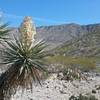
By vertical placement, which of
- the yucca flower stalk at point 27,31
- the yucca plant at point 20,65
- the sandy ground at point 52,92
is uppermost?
the yucca flower stalk at point 27,31

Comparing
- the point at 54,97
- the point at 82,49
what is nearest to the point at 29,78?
the point at 54,97

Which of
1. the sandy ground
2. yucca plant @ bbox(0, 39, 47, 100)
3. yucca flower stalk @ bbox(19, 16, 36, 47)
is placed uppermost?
yucca flower stalk @ bbox(19, 16, 36, 47)

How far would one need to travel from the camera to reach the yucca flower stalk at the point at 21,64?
11.9 m

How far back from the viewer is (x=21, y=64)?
12.0 m

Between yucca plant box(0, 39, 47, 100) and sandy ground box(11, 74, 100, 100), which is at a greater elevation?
yucca plant box(0, 39, 47, 100)

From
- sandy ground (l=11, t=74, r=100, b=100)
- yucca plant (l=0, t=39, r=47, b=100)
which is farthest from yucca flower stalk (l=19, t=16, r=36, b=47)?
sandy ground (l=11, t=74, r=100, b=100)

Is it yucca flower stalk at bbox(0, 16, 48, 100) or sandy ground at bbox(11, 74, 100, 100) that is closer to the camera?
yucca flower stalk at bbox(0, 16, 48, 100)

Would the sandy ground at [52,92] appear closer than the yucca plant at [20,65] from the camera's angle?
No

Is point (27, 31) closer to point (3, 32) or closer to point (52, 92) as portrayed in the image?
point (3, 32)

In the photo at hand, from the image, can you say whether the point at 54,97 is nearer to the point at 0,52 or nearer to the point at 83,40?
the point at 0,52

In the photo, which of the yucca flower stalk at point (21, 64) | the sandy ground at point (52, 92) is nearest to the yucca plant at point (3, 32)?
the yucca flower stalk at point (21, 64)

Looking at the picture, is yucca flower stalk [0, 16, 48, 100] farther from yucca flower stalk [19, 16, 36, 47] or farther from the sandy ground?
the sandy ground

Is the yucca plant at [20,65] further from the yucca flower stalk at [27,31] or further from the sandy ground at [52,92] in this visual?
the sandy ground at [52,92]

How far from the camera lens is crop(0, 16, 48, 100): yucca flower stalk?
11906 mm
